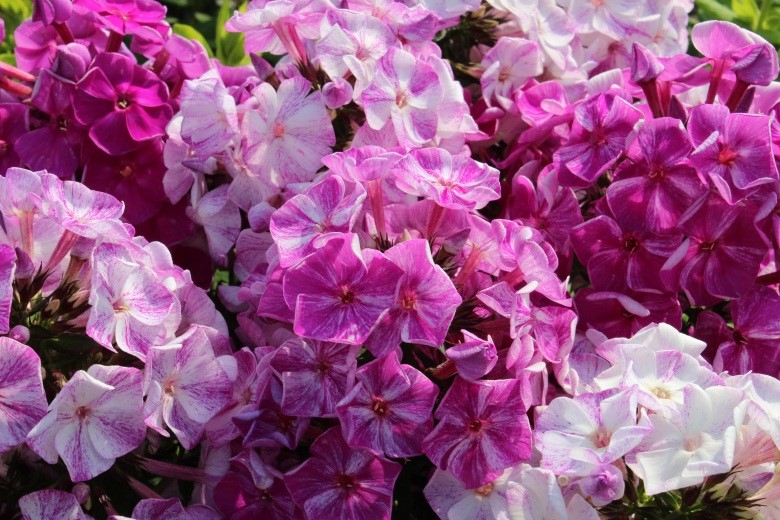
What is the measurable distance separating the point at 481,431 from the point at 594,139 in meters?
0.47

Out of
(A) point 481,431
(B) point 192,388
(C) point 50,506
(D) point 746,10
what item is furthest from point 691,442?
(D) point 746,10

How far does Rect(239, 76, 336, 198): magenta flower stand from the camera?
135 centimetres

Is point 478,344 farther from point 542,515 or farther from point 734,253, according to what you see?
point 734,253

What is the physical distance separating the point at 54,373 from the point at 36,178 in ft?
0.76

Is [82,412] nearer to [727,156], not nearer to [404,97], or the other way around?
[404,97]

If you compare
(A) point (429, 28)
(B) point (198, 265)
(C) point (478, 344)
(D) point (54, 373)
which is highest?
(A) point (429, 28)

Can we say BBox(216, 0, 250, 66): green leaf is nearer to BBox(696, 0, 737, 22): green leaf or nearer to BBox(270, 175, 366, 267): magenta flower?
BBox(270, 175, 366, 267): magenta flower

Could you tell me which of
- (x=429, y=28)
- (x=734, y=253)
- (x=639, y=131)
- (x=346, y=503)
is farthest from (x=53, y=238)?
(x=734, y=253)

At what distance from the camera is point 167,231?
4.83 ft

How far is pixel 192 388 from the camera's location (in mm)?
1176

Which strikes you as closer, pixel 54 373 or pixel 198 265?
pixel 54 373

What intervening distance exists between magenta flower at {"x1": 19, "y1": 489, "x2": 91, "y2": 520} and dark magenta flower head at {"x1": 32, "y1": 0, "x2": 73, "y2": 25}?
2.36 ft

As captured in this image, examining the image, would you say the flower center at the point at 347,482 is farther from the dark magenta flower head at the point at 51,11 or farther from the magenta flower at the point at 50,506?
the dark magenta flower head at the point at 51,11

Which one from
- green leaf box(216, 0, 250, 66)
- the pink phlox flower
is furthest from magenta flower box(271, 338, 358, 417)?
green leaf box(216, 0, 250, 66)
